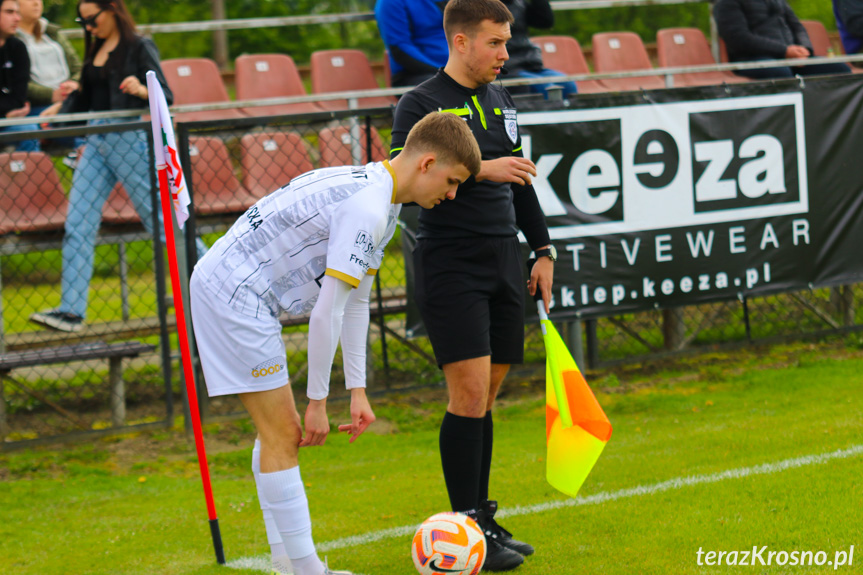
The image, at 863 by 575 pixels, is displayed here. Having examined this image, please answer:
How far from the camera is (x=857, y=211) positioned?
7824mm

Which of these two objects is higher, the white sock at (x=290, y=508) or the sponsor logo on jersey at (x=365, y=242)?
Result: the sponsor logo on jersey at (x=365, y=242)

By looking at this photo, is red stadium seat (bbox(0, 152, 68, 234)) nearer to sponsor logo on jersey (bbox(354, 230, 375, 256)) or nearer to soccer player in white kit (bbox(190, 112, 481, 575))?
soccer player in white kit (bbox(190, 112, 481, 575))

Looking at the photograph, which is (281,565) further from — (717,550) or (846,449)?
(846,449)

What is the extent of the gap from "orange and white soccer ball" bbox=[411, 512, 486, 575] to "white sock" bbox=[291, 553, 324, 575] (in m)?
0.41

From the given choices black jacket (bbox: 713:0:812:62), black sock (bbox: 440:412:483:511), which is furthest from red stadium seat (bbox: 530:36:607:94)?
black sock (bbox: 440:412:483:511)

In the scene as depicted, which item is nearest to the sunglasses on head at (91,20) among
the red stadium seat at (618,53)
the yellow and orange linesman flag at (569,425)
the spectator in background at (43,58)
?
the spectator in background at (43,58)

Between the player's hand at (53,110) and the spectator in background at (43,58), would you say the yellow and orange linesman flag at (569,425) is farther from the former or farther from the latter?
the spectator in background at (43,58)

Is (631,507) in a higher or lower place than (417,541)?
lower

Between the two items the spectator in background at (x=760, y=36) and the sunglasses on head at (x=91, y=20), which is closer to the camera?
the sunglasses on head at (x=91, y=20)

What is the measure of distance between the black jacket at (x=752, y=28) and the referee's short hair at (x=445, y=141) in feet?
21.1

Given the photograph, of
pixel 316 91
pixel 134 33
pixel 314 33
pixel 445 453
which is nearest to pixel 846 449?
pixel 445 453

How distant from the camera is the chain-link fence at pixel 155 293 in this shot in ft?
21.5

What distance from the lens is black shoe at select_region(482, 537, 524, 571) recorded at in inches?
161

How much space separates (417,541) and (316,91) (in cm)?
653
